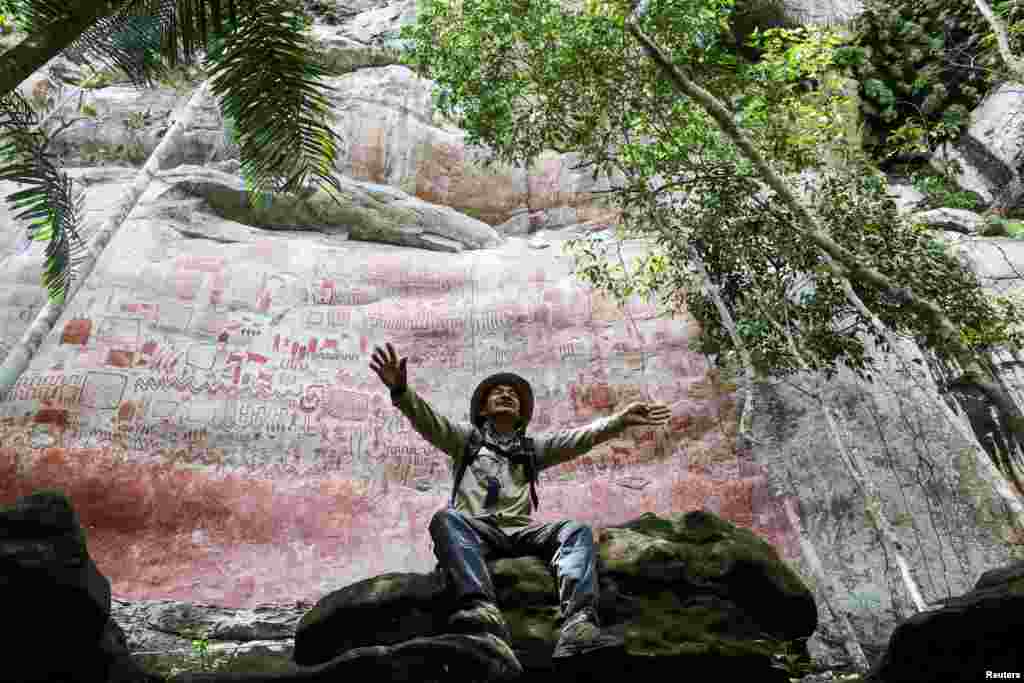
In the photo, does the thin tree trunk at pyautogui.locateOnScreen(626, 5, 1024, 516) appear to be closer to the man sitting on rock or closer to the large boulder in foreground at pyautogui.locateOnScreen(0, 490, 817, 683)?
the man sitting on rock

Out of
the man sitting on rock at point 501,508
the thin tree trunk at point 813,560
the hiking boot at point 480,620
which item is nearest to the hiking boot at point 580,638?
the man sitting on rock at point 501,508

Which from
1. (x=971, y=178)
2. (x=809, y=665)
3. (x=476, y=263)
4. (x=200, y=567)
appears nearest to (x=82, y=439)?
(x=200, y=567)

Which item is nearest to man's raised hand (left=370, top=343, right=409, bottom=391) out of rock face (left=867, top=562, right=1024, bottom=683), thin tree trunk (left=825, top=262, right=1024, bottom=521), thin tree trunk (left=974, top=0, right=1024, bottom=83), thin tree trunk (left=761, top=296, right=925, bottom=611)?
rock face (left=867, top=562, right=1024, bottom=683)

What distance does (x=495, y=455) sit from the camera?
5.49 metres

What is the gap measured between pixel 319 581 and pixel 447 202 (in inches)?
337

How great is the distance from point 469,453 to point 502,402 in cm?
41

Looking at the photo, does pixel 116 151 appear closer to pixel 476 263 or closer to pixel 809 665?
pixel 476 263

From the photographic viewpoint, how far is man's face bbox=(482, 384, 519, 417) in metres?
5.62

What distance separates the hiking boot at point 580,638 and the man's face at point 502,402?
5.40ft

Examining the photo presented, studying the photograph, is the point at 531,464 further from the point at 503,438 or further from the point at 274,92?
the point at 274,92

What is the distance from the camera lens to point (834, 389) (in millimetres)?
10883

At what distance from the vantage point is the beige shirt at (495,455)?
5207mm

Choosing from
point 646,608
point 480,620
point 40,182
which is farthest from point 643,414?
point 40,182

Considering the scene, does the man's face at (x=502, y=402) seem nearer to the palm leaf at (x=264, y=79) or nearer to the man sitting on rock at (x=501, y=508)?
the man sitting on rock at (x=501, y=508)
